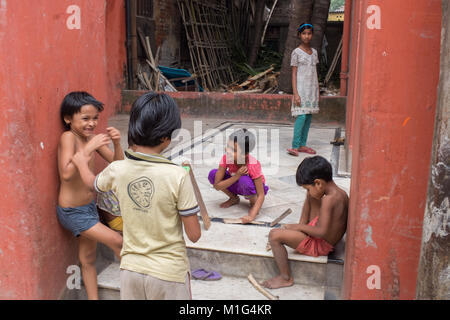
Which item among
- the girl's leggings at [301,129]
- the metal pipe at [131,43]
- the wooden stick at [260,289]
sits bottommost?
the wooden stick at [260,289]

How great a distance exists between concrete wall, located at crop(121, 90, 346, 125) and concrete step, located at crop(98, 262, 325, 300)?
543 centimetres

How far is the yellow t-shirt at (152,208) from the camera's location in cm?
193

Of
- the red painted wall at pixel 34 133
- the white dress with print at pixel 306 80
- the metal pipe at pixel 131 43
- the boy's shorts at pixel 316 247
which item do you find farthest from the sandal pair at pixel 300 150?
the metal pipe at pixel 131 43

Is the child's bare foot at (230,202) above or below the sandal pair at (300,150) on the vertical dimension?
below

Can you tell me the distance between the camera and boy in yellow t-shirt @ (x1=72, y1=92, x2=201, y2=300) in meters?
1.93

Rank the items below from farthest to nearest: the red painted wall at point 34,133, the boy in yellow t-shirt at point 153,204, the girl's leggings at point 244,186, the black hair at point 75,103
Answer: the girl's leggings at point 244,186, the black hair at point 75,103, the red painted wall at point 34,133, the boy in yellow t-shirt at point 153,204

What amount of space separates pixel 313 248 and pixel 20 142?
184 centimetres

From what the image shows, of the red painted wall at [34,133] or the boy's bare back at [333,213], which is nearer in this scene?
the red painted wall at [34,133]

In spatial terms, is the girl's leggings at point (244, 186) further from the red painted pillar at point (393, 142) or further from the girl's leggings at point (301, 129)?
the girl's leggings at point (301, 129)

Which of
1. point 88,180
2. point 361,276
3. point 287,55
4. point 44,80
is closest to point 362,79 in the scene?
point 361,276

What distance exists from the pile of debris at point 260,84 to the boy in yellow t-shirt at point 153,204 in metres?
8.59

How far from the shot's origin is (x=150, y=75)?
1009 centimetres

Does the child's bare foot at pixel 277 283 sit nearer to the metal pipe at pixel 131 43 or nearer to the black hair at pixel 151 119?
the black hair at pixel 151 119

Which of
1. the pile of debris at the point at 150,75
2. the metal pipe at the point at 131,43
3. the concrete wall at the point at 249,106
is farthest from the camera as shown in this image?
the pile of debris at the point at 150,75
